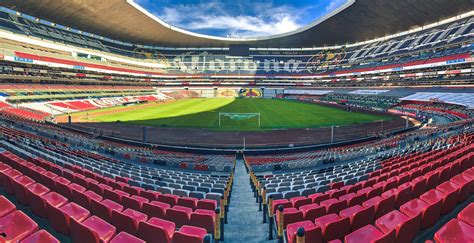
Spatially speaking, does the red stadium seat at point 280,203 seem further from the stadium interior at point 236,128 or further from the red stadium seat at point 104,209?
the red stadium seat at point 104,209

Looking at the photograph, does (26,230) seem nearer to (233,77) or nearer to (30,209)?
(30,209)

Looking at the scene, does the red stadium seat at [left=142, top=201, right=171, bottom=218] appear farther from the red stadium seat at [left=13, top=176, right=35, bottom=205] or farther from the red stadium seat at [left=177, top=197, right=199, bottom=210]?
the red stadium seat at [left=13, top=176, right=35, bottom=205]

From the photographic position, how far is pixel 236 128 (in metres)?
30.5

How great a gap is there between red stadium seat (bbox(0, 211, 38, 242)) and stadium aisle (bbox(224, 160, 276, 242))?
3.44 m

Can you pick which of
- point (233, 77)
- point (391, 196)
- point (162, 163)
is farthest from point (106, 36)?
point (391, 196)

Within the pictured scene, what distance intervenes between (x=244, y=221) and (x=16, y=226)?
4.71 meters

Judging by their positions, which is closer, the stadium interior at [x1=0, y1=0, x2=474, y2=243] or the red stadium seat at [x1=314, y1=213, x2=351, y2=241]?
the red stadium seat at [x1=314, y1=213, x2=351, y2=241]

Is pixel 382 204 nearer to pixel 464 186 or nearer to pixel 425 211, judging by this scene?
pixel 425 211

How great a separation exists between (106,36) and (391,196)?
9425 centimetres

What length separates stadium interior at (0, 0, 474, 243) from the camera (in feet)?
14.1

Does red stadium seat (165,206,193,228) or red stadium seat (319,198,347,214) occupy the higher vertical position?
red stadium seat (319,198,347,214)

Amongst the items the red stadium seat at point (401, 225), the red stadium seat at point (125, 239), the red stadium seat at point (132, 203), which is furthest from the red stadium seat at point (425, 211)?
the red stadium seat at point (132, 203)

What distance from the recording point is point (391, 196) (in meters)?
4.74

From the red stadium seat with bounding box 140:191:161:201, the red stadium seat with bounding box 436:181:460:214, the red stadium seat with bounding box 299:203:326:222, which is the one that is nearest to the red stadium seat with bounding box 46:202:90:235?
the red stadium seat with bounding box 140:191:161:201
